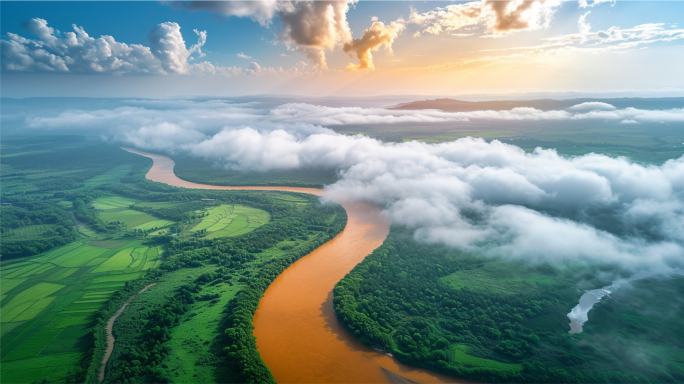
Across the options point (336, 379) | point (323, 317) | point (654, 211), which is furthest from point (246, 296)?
point (654, 211)

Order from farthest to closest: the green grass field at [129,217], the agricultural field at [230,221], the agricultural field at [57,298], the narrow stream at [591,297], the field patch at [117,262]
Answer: the green grass field at [129,217] < the agricultural field at [230,221] < the field patch at [117,262] < the narrow stream at [591,297] < the agricultural field at [57,298]

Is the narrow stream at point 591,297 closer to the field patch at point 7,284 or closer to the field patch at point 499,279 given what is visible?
the field patch at point 499,279

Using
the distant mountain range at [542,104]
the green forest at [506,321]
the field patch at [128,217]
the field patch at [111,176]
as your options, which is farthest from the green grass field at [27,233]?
the distant mountain range at [542,104]

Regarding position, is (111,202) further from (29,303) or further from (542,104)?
(542,104)

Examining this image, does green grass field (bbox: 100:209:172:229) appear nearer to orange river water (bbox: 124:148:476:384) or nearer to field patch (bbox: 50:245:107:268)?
field patch (bbox: 50:245:107:268)

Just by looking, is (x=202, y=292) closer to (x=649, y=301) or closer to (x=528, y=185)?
(x=649, y=301)
